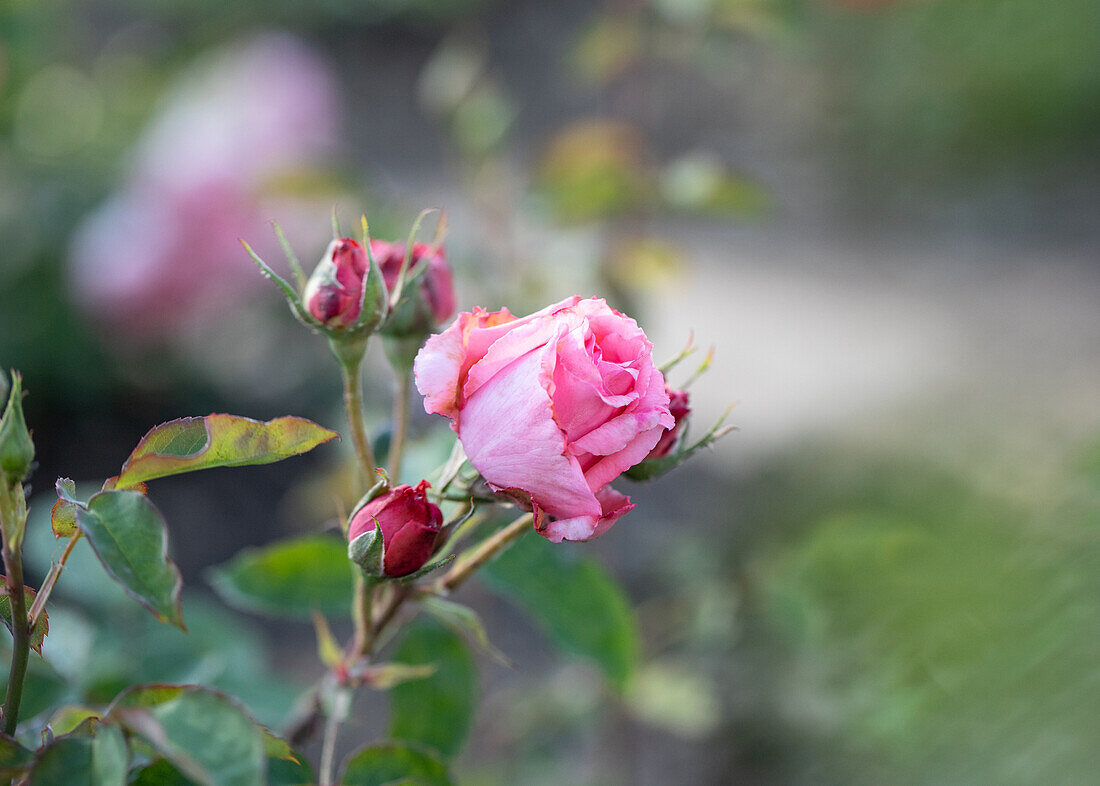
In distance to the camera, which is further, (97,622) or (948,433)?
(948,433)

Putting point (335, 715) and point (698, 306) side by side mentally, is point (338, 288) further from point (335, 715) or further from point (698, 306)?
point (698, 306)

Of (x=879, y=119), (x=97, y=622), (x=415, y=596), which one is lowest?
(x=879, y=119)

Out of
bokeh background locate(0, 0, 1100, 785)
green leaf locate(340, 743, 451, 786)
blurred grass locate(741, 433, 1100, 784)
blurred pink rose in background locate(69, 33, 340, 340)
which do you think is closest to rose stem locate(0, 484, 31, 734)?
green leaf locate(340, 743, 451, 786)

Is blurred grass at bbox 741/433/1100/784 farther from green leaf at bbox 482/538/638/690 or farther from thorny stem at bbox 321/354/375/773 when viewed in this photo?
thorny stem at bbox 321/354/375/773

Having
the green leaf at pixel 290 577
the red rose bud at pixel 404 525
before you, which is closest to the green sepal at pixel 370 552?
the red rose bud at pixel 404 525

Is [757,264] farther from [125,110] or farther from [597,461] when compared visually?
[597,461]

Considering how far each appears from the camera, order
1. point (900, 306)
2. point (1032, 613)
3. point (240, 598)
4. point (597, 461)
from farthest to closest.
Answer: point (900, 306), point (1032, 613), point (240, 598), point (597, 461)

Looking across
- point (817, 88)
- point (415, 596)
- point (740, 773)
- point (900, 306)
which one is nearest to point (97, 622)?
point (415, 596)
